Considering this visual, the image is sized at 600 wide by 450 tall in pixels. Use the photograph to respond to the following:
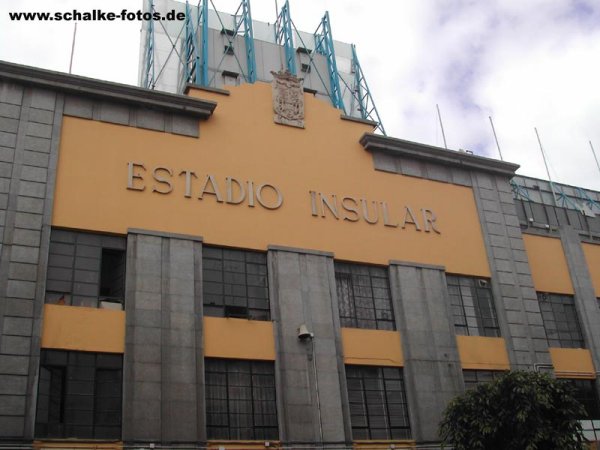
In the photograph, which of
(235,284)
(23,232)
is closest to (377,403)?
(235,284)

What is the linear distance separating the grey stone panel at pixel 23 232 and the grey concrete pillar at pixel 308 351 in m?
7.90

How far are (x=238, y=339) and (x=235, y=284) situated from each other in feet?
7.02

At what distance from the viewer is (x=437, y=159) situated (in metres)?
30.7

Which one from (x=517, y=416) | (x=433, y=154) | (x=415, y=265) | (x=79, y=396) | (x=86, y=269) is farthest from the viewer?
(x=433, y=154)

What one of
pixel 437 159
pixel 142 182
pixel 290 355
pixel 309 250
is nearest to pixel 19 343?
pixel 142 182

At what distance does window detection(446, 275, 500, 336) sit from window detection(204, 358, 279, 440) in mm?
8657

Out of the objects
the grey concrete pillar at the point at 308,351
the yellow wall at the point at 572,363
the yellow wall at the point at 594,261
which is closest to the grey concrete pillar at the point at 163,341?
the grey concrete pillar at the point at 308,351

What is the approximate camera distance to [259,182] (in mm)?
26516

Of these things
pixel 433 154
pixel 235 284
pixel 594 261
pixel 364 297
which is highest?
pixel 433 154

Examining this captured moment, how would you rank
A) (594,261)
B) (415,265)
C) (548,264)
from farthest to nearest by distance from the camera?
(594,261), (548,264), (415,265)

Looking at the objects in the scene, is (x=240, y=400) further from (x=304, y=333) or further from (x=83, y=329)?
(x=83, y=329)

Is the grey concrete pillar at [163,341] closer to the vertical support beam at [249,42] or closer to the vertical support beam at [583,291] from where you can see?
the vertical support beam at [583,291]

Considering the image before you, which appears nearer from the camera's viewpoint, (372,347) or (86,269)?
(86,269)

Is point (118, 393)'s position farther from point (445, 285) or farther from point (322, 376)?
point (445, 285)
